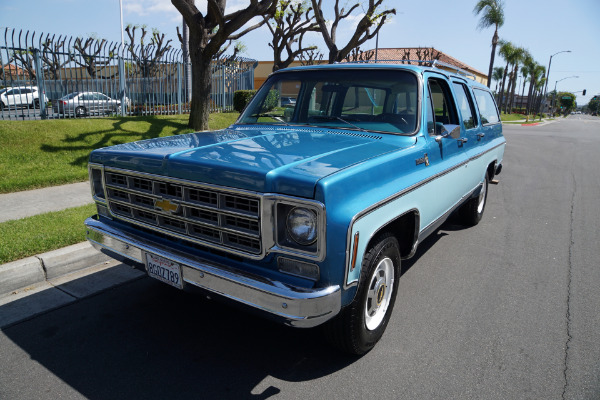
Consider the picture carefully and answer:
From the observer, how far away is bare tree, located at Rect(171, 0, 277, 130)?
10.4 m

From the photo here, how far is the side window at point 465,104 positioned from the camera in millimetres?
4789

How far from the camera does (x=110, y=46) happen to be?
1150 cm

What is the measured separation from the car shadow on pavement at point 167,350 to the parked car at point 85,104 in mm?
A: 9376

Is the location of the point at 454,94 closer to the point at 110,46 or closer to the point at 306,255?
the point at 306,255

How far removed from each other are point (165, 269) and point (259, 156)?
3.14 feet

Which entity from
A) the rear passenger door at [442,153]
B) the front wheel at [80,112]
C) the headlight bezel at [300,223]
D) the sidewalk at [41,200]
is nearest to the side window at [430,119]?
the rear passenger door at [442,153]

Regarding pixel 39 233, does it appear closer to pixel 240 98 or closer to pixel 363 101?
pixel 363 101

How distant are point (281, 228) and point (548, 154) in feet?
50.8

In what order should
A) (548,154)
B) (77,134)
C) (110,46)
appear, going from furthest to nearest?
1. (548,154)
2. (110,46)
3. (77,134)

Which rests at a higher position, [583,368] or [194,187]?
[194,187]

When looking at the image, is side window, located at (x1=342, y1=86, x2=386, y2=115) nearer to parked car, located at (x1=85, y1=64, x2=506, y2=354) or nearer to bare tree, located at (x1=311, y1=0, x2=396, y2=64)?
parked car, located at (x1=85, y1=64, x2=506, y2=354)

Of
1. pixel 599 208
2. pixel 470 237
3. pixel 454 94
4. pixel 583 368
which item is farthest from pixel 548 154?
pixel 583 368

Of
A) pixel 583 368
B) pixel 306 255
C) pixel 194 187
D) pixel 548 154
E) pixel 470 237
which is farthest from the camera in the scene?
pixel 548 154

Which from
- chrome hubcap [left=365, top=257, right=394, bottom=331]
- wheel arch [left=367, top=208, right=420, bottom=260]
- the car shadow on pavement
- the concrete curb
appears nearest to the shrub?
the concrete curb
